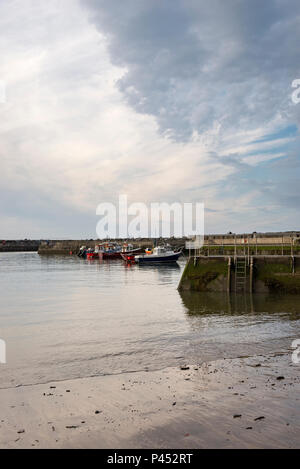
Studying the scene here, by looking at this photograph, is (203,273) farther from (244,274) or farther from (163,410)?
(163,410)

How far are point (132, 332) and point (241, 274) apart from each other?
11957 millimetres

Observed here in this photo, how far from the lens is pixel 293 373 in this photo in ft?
36.6

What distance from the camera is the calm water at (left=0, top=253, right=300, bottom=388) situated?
42.3ft

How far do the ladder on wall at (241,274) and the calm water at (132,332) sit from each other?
4.52 ft

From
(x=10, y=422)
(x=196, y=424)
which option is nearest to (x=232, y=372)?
(x=196, y=424)

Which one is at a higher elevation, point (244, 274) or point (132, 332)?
point (244, 274)

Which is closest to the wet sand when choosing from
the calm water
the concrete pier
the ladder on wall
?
the calm water

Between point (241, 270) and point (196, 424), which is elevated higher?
point (241, 270)

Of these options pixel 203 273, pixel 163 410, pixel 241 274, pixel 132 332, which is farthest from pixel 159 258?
pixel 163 410

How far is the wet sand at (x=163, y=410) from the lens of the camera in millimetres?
7559

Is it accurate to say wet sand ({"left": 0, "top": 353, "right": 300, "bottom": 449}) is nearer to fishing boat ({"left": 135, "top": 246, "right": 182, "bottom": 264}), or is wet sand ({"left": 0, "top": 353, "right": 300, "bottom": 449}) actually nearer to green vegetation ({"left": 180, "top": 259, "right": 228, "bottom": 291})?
green vegetation ({"left": 180, "top": 259, "right": 228, "bottom": 291})

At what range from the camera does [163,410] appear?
8883mm
